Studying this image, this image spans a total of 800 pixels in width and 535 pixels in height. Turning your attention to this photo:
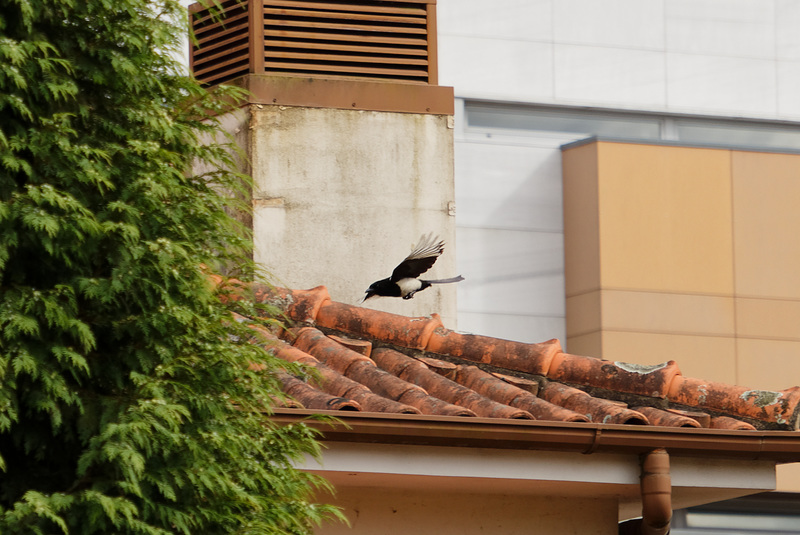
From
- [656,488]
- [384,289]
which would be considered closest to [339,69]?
[384,289]

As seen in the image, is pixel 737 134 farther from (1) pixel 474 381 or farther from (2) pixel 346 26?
(1) pixel 474 381

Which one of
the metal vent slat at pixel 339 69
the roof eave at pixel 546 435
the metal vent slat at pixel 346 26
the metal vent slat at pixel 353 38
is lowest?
the roof eave at pixel 546 435

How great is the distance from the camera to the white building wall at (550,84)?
66.0 feet

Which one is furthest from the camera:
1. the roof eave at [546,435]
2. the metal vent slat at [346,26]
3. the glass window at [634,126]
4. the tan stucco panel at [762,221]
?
the glass window at [634,126]

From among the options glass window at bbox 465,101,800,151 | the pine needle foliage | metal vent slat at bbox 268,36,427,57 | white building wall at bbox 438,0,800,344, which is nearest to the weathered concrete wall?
A: metal vent slat at bbox 268,36,427,57

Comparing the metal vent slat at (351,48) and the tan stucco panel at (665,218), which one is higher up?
the metal vent slat at (351,48)

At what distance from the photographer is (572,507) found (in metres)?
7.13

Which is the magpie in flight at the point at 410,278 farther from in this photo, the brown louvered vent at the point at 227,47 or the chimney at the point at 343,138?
the brown louvered vent at the point at 227,47

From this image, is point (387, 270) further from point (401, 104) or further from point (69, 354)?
point (69, 354)

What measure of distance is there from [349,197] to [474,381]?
9.69 feet

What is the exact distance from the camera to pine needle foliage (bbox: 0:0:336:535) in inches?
176

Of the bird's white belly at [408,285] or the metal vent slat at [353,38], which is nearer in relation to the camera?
the bird's white belly at [408,285]

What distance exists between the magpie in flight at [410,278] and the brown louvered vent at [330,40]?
195 centimetres

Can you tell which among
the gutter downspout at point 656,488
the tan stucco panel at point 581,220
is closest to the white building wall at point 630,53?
the tan stucco panel at point 581,220
